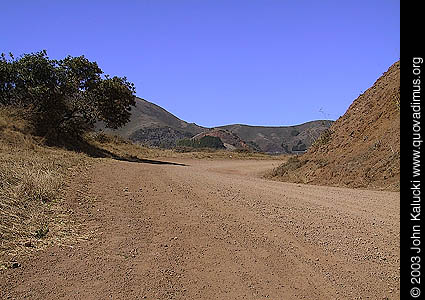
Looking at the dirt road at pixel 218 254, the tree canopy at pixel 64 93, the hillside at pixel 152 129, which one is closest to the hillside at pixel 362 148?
the dirt road at pixel 218 254

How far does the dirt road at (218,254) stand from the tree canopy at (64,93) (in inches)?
815

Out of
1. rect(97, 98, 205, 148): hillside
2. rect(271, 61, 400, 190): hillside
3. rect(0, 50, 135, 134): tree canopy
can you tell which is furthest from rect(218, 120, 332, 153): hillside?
rect(271, 61, 400, 190): hillside

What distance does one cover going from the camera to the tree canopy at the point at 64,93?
27781 millimetres

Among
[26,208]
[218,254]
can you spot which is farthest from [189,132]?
[218,254]

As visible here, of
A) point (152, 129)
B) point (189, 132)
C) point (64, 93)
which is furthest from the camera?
point (189, 132)

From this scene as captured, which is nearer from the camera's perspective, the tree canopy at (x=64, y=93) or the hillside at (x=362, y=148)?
the hillside at (x=362, y=148)

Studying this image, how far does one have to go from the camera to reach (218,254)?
18.2 feet

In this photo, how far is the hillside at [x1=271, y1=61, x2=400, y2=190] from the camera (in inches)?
556

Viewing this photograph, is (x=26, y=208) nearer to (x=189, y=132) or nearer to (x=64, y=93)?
(x=64, y=93)

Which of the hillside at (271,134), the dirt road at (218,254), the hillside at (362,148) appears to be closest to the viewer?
the dirt road at (218,254)

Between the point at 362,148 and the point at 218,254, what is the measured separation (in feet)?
40.5

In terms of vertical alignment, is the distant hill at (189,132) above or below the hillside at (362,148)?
above

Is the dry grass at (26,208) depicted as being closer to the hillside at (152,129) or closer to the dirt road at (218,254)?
the dirt road at (218,254)

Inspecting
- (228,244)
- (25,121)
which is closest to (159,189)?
(228,244)
